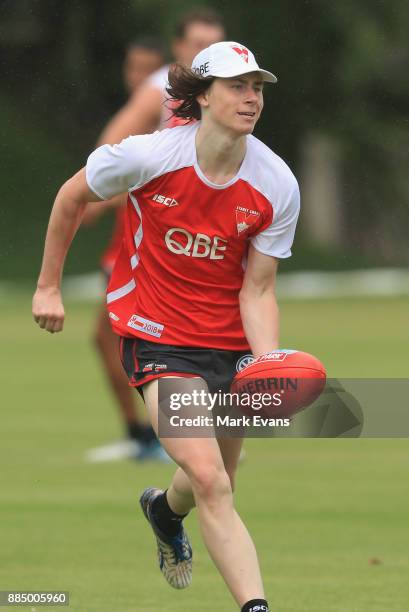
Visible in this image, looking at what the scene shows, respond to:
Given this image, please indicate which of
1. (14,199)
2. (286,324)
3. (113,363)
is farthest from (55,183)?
(113,363)

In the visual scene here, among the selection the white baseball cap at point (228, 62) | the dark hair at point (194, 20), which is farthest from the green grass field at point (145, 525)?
A: the dark hair at point (194, 20)

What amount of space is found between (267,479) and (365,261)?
94.8ft

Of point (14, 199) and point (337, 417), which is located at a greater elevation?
point (337, 417)

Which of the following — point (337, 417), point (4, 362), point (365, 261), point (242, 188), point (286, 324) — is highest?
point (242, 188)

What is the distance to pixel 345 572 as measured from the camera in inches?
307

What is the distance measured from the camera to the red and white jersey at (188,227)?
6840 millimetres

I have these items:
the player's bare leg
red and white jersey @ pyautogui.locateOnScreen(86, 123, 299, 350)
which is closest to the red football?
the player's bare leg

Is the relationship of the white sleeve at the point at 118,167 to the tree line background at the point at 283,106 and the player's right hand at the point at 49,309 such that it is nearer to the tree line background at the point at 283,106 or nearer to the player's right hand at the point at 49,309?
the player's right hand at the point at 49,309

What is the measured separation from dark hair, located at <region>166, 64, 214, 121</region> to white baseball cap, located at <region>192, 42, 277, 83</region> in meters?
0.04

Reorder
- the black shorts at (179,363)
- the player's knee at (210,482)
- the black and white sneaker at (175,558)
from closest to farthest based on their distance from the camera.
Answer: the player's knee at (210,482)
the black shorts at (179,363)
the black and white sneaker at (175,558)

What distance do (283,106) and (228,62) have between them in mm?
33655

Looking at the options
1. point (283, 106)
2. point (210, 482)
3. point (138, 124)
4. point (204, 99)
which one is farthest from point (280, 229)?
point (283, 106)

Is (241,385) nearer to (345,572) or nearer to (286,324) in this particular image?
(345,572)

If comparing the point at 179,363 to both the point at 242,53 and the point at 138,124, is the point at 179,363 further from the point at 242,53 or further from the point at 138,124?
the point at 138,124
